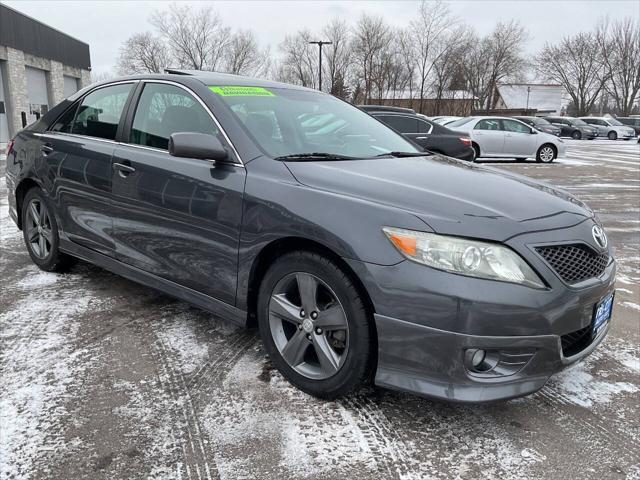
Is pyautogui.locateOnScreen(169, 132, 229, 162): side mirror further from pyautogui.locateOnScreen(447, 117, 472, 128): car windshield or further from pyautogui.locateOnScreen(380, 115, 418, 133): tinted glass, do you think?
pyautogui.locateOnScreen(447, 117, 472, 128): car windshield

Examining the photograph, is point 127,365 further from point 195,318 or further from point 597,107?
point 597,107

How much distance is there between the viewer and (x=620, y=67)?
65.6m

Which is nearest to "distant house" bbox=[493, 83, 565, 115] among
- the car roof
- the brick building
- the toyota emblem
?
the brick building

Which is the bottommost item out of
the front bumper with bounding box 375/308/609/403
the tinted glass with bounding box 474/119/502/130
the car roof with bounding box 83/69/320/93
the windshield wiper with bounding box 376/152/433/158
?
the front bumper with bounding box 375/308/609/403

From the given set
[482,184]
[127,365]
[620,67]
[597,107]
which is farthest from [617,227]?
[597,107]

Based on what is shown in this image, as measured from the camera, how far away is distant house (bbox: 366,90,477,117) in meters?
54.3

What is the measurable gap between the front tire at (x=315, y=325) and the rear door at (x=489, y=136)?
588 inches

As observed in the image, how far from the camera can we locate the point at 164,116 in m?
3.45

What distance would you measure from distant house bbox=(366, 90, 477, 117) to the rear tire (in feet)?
169

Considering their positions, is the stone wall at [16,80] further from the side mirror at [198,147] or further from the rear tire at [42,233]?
the side mirror at [198,147]

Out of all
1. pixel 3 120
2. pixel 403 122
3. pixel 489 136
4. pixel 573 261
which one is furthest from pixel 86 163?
pixel 3 120

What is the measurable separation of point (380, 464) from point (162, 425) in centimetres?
99

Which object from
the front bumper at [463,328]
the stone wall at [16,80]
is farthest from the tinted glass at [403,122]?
the stone wall at [16,80]

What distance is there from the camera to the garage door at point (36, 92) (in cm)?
2909
